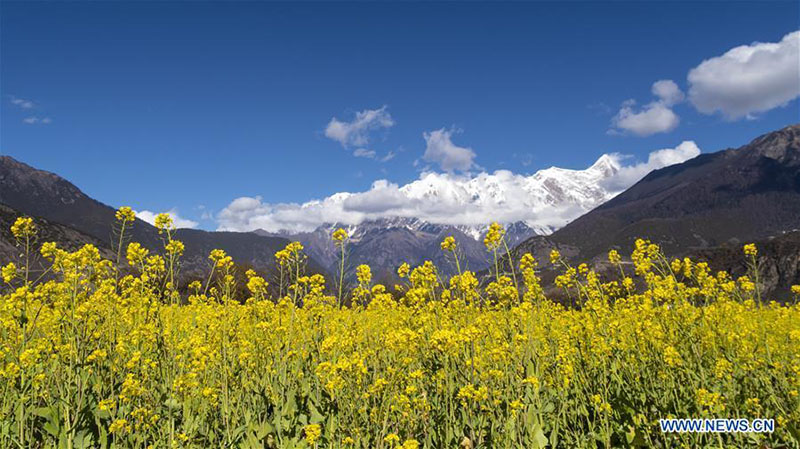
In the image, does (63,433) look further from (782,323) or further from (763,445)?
(782,323)

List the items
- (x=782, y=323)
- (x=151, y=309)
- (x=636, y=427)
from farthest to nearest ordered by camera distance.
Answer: (x=782, y=323)
(x=151, y=309)
(x=636, y=427)

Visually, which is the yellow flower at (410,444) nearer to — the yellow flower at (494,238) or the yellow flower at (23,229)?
the yellow flower at (494,238)

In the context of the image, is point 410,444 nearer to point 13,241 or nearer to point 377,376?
point 377,376

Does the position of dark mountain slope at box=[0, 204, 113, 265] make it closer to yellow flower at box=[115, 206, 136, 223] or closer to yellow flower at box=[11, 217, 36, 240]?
yellow flower at box=[11, 217, 36, 240]

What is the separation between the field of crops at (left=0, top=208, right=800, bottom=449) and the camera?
3.73 metres

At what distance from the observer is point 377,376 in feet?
14.3

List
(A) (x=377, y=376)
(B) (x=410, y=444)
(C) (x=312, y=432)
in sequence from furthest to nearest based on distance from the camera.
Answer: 1. (A) (x=377, y=376)
2. (C) (x=312, y=432)
3. (B) (x=410, y=444)

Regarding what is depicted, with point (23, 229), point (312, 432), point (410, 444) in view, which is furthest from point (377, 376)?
point (23, 229)

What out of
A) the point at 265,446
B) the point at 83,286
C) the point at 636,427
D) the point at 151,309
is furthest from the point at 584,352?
the point at 83,286

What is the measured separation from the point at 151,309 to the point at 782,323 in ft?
34.0

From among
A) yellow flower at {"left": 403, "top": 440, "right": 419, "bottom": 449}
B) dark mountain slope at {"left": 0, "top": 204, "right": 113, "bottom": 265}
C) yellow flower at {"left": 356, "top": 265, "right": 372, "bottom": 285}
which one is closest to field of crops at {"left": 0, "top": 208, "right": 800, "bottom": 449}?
yellow flower at {"left": 403, "top": 440, "right": 419, "bottom": 449}

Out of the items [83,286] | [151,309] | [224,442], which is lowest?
[224,442]

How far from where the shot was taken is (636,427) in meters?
4.10

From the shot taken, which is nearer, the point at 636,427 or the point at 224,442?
the point at 224,442
